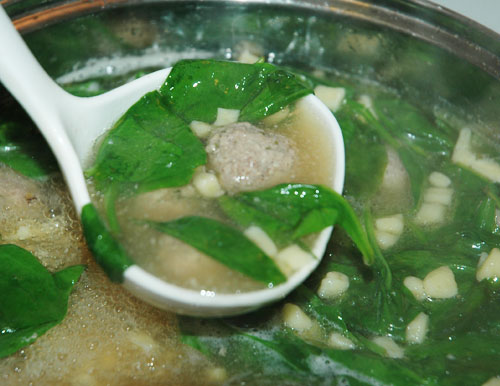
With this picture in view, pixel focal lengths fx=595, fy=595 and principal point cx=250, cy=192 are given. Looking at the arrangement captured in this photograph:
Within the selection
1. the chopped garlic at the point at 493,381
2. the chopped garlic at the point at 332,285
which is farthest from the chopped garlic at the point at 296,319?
the chopped garlic at the point at 493,381

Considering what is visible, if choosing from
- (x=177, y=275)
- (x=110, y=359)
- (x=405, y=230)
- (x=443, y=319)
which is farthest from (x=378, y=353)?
(x=110, y=359)

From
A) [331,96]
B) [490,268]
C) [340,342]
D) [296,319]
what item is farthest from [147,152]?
[490,268]

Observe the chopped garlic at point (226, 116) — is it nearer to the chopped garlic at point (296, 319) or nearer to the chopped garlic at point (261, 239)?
the chopped garlic at point (261, 239)

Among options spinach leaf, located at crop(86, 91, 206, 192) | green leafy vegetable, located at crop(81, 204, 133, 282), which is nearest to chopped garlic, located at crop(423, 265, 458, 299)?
spinach leaf, located at crop(86, 91, 206, 192)

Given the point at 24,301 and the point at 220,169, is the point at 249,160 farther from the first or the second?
the point at 24,301

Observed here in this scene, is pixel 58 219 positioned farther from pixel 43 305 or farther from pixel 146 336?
pixel 146 336

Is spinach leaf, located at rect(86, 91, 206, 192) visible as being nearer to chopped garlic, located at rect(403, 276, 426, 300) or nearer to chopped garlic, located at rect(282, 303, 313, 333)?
chopped garlic, located at rect(282, 303, 313, 333)
